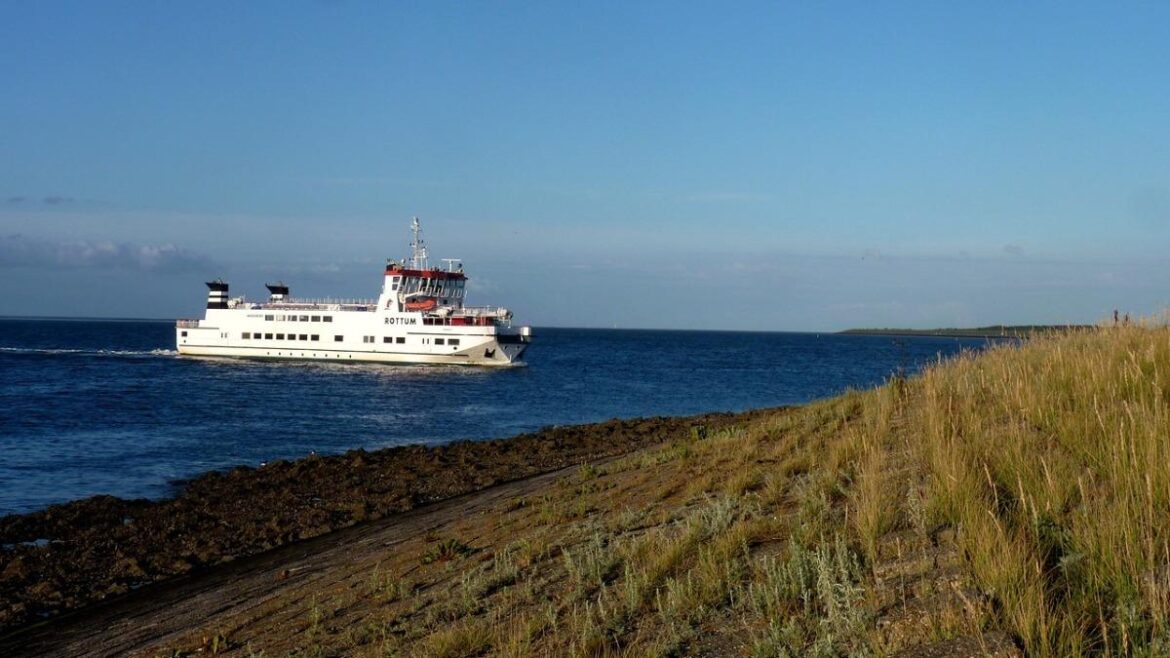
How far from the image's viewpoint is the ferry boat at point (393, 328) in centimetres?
6250

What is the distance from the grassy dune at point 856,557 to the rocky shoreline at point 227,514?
11.6 feet

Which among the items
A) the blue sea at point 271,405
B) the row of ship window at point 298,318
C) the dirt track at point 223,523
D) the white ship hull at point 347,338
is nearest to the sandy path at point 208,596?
the dirt track at point 223,523

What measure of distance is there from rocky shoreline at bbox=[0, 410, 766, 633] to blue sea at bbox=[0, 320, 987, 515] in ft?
7.44

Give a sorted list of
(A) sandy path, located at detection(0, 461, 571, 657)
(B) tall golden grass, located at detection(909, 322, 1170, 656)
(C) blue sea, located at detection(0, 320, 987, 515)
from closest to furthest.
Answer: (B) tall golden grass, located at detection(909, 322, 1170, 656)
(A) sandy path, located at detection(0, 461, 571, 657)
(C) blue sea, located at detection(0, 320, 987, 515)

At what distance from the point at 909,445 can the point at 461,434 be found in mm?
22441

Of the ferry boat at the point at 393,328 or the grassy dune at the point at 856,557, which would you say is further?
the ferry boat at the point at 393,328

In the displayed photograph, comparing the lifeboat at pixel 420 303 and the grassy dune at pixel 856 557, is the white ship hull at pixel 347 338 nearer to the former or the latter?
the lifeboat at pixel 420 303

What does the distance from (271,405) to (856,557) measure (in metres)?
33.4

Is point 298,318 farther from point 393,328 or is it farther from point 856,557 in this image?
point 856,557

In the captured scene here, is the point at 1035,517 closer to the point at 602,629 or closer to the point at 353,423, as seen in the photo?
the point at 602,629

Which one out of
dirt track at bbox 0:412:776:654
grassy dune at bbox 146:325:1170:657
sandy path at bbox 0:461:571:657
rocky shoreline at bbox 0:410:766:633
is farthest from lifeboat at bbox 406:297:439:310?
grassy dune at bbox 146:325:1170:657

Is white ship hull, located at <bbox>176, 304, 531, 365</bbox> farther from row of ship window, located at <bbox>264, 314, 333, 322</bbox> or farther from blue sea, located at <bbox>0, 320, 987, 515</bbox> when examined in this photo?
blue sea, located at <bbox>0, 320, 987, 515</bbox>

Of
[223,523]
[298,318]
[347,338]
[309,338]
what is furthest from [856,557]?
[298,318]

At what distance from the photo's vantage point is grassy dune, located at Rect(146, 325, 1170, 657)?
13.8 feet
